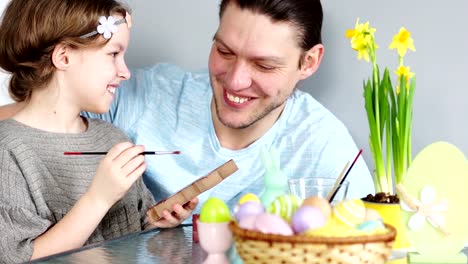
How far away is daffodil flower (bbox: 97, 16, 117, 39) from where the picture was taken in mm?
1920

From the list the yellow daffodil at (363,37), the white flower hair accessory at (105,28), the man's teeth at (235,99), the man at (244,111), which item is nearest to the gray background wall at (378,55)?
the man at (244,111)

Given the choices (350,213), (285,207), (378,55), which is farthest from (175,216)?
(378,55)

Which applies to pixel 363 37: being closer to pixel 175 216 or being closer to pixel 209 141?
pixel 175 216

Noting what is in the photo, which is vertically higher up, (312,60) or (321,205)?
(312,60)

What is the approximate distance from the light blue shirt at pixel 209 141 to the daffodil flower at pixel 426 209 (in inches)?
33.9

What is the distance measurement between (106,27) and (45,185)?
1.35 feet

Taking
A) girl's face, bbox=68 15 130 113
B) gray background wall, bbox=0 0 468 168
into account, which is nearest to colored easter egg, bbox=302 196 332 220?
girl's face, bbox=68 15 130 113

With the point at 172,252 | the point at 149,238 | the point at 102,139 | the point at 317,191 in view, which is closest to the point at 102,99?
the point at 102,139

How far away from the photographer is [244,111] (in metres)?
2.16

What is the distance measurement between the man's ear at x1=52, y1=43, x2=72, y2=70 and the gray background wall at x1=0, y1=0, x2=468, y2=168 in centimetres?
75

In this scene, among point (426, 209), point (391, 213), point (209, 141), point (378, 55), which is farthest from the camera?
point (378, 55)

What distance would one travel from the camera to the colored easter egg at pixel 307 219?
1097mm

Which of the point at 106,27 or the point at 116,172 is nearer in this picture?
the point at 116,172

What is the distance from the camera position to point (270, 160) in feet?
4.97
